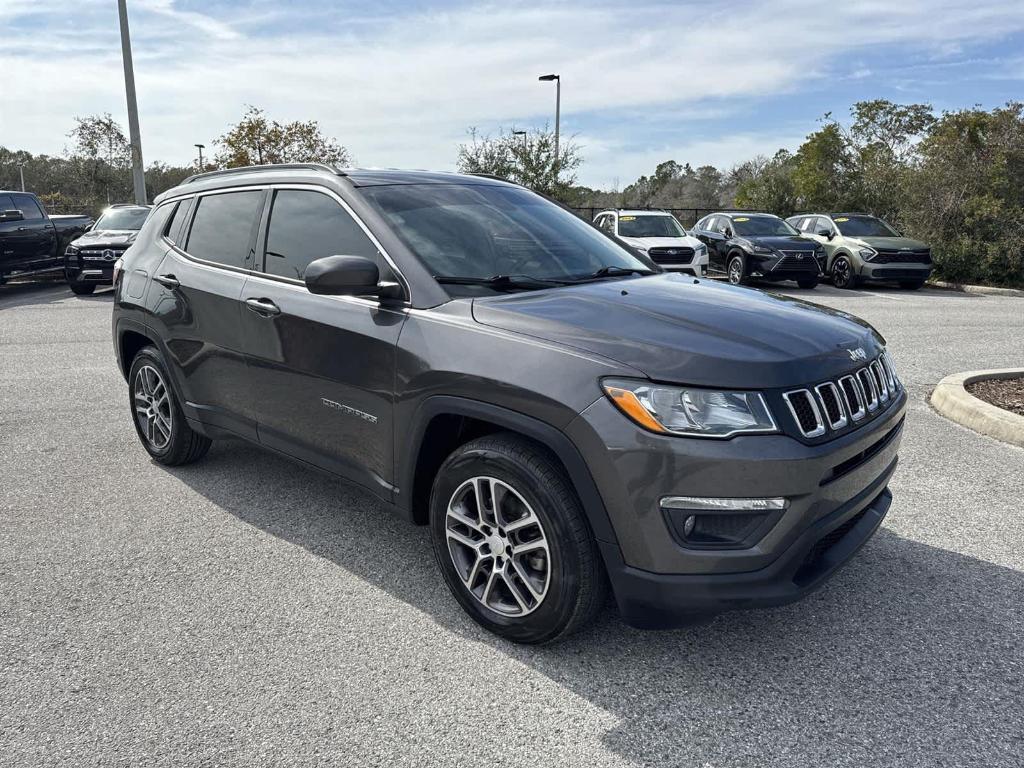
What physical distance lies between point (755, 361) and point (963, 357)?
7.38 meters

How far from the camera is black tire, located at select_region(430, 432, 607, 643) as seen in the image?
2.75 metres

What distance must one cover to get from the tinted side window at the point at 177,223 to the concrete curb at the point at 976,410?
18.0 ft

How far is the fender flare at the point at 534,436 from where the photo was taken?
105 inches

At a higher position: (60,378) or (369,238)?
(369,238)

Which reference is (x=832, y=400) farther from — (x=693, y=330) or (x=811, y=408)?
(x=693, y=330)

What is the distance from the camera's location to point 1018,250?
17.3 metres

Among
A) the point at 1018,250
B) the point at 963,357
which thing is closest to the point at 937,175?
the point at 1018,250

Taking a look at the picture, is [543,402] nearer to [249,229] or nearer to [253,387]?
[253,387]

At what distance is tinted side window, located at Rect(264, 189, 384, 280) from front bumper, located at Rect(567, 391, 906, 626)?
1419 mm

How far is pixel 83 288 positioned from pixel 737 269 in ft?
42.7

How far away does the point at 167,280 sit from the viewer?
467cm

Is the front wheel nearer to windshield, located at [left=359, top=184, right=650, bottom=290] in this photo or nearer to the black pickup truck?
windshield, located at [left=359, top=184, right=650, bottom=290]

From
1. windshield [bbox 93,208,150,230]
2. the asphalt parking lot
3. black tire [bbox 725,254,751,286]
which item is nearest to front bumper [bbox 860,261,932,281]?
black tire [bbox 725,254,751,286]

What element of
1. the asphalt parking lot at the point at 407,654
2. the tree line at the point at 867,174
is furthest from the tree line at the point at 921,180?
the asphalt parking lot at the point at 407,654
